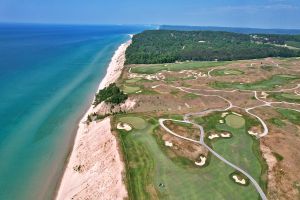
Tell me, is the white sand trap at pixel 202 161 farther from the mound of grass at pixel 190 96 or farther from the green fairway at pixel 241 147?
the mound of grass at pixel 190 96

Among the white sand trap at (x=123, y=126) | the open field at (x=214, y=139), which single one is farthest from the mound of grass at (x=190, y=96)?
the white sand trap at (x=123, y=126)

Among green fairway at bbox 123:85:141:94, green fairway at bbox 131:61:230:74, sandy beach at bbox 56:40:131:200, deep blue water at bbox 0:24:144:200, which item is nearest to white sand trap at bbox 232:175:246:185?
sandy beach at bbox 56:40:131:200

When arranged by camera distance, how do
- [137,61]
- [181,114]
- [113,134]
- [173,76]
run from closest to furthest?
[113,134] < [181,114] < [173,76] < [137,61]

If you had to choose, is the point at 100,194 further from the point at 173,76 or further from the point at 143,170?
the point at 173,76

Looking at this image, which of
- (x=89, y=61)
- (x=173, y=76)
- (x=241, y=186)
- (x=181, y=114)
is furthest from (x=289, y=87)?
(x=89, y=61)

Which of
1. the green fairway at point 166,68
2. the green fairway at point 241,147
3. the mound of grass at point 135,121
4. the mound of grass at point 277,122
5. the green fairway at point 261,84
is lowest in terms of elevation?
the green fairway at point 166,68

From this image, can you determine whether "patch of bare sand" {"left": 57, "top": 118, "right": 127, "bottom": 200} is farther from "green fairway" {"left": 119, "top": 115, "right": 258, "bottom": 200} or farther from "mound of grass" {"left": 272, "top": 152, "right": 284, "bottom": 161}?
"mound of grass" {"left": 272, "top": 152, "right": 284, "bottom": 161}
